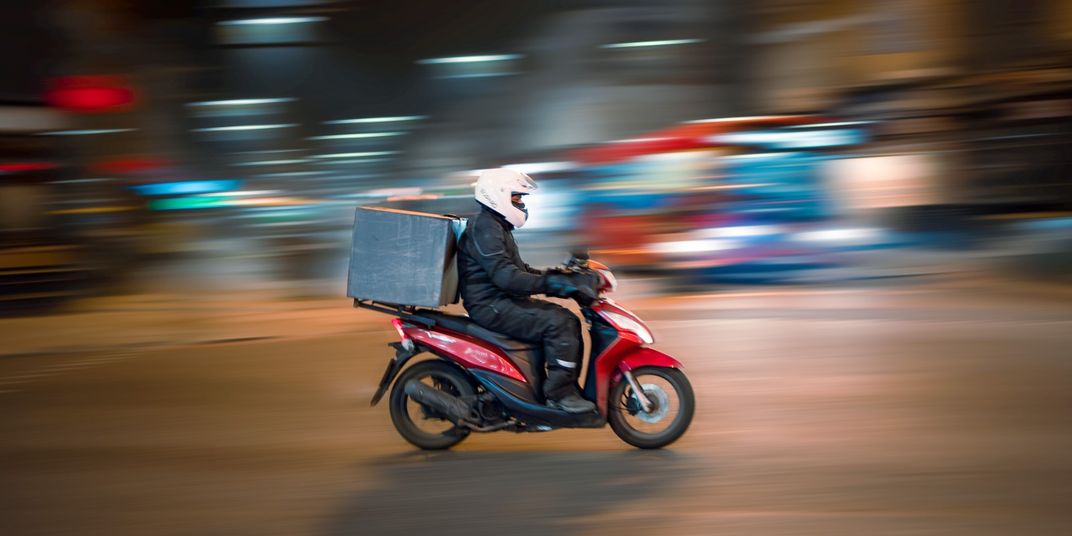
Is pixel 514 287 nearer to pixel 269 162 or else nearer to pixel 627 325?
pixel 627 325

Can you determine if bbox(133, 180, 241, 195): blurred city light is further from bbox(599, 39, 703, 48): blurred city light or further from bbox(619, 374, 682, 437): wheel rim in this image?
bbox(619, 374, 682, 437): wheel rim

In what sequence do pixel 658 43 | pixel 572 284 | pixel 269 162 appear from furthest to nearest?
pixel 269 162, pixel 658 43, pixel 572 284

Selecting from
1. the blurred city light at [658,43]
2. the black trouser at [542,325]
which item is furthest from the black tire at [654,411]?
the blurred city light at [658,43]

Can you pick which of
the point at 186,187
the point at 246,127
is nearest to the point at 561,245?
the point at 186,187

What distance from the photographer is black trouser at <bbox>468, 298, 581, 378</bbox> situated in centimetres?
559

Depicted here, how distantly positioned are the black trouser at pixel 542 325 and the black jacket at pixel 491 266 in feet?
0.21

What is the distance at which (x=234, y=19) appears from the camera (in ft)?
58.9

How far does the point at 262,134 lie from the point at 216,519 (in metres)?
14.5

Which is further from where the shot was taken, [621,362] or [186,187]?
[186,187]

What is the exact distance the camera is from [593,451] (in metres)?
5.68

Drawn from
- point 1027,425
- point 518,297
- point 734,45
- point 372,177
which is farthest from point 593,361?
point 372,177

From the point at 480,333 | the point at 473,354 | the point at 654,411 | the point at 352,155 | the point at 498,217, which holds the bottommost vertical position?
the point at 654,411

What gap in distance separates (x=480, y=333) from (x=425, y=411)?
1.84 feet

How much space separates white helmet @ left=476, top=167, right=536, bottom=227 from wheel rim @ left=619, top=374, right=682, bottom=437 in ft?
3.70
